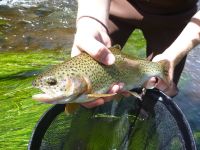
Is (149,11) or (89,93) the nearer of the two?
(89,93)

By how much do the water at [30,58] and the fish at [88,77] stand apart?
1.40 m

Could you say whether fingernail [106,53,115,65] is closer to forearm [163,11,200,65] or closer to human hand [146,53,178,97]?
human hand [146,53,178,97]

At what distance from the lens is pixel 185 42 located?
3.11 metres

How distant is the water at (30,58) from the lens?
13.7ft

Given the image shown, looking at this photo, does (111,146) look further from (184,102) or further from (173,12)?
(184,102)

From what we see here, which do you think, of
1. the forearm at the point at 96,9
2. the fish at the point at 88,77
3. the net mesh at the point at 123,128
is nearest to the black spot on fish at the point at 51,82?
the fish at the point at 88,77

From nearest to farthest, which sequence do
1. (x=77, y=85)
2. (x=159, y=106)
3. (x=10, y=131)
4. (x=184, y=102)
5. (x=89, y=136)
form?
(x=77, y=85)
(x=159, y=106)
(x=89, y=136)
(x=10, y=131)
(x=184, y=102)

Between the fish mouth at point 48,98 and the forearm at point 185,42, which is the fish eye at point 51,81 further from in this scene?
the forearm at point 185,42

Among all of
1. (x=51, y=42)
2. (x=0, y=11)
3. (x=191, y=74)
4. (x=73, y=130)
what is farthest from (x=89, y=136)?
(x=0, y=11)

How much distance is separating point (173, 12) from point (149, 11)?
0.19m

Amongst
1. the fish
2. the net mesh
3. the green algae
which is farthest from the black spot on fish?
the green algae

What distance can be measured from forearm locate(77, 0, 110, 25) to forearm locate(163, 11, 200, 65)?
0.49 meters

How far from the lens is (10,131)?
→ 3986 millimetres

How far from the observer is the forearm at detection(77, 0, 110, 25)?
9.53ft
